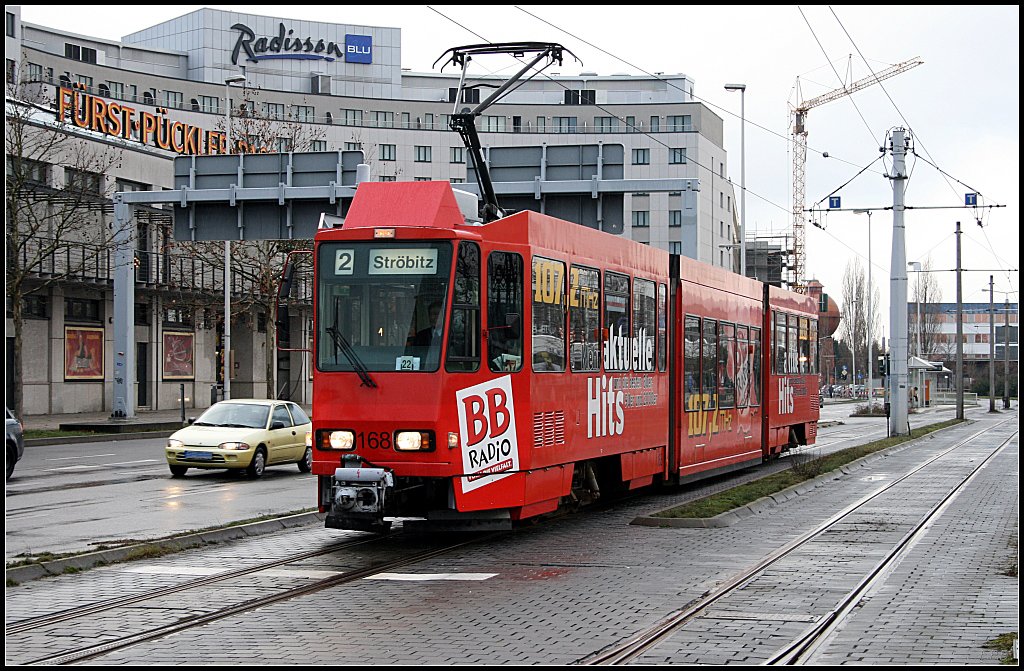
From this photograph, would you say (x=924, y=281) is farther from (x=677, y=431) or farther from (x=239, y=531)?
(x=239, y=531)

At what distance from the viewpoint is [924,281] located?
107 metres

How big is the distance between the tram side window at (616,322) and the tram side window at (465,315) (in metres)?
3.35

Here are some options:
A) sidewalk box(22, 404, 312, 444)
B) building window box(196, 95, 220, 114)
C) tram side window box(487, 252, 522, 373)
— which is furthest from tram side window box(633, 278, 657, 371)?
building window box(196, 95, 220, 114)

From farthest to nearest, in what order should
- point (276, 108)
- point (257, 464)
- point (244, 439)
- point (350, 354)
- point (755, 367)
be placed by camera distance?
point (276, 108)
point (755, 367)
point (257, 464)
point (244, 439)
point (350, 354)

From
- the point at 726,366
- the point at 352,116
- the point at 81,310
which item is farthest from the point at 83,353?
the point at 352,116

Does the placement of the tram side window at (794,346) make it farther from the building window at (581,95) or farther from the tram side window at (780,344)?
the building window at (581,95)

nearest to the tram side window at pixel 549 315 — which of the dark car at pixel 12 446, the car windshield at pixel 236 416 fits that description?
the car windshield at pixel 236 416

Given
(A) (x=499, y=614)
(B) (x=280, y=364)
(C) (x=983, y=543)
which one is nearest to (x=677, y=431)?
(C) (x=983, y=543)

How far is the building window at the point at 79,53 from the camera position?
7819 cm

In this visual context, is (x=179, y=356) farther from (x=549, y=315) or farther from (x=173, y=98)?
(x=549, y=315)

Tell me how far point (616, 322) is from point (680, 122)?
73.1 metres

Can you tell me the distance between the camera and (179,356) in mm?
56375

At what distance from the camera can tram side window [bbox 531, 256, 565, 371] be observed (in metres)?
13.8

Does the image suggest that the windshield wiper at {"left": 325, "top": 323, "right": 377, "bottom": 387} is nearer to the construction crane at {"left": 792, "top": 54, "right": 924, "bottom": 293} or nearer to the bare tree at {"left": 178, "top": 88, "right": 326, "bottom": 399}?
the bare tree at {"left": 178, "top": 88, "right": 326, "bottom": 399}
